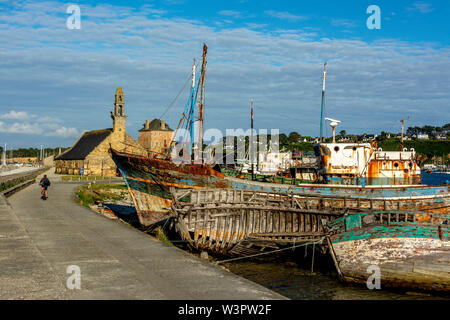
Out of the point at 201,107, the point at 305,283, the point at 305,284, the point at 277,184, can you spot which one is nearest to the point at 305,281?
the point at 305,283

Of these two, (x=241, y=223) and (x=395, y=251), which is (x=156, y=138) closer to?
(x=241, y=223)

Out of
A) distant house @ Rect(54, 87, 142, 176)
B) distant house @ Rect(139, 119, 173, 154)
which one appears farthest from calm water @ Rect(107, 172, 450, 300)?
distant house @ Rect(139, 119, 173, 154)

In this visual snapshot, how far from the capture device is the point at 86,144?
75625 mm

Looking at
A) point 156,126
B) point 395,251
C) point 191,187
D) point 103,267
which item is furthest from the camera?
point 156,126

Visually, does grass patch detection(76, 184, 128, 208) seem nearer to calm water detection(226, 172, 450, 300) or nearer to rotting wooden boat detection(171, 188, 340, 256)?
rotting wooden boat detection(171, 188, 340, 256)

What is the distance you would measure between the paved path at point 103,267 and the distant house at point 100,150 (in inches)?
1932

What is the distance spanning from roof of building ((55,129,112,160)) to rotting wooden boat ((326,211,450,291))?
194 ft

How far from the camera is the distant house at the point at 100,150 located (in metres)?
67.4

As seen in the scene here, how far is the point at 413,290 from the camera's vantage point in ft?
44.9

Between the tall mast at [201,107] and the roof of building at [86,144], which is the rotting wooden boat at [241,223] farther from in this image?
the roof of building at [86,144]

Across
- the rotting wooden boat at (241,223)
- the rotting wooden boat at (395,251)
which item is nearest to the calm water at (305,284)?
the rotting wooden boat at (395,251)

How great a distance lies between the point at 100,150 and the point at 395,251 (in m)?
60.5
